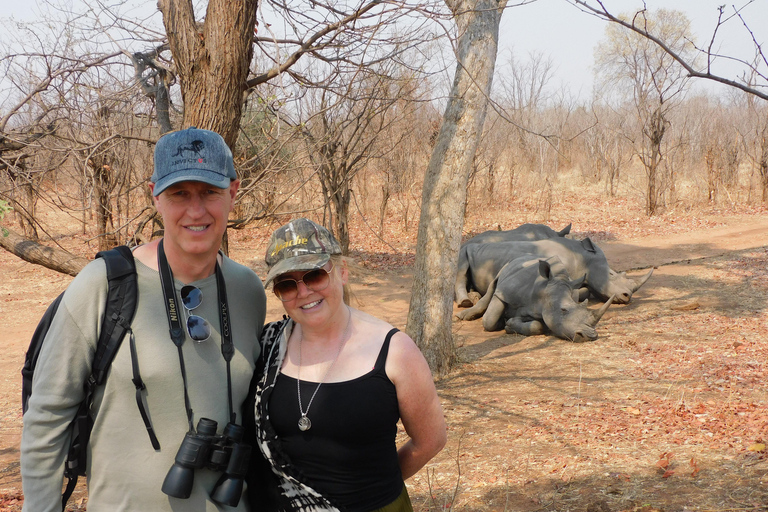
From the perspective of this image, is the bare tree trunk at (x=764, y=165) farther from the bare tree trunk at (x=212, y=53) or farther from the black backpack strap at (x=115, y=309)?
the black backpack strap at (x=115, y=309)

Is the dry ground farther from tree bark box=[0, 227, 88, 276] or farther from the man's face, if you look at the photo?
the man's face

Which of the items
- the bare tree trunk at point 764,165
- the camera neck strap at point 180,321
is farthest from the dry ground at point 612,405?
the bare tree trunk at point 764,165

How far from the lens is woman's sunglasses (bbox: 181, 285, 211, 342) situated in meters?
2.17

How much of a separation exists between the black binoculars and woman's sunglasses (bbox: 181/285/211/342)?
0.27 metres

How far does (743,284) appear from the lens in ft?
36.7

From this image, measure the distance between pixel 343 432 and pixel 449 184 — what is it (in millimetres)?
5435

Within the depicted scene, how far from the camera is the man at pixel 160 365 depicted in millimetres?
2021

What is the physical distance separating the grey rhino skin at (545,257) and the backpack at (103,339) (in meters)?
9.53

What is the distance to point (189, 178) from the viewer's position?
2131mm

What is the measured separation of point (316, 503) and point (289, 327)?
61 cm

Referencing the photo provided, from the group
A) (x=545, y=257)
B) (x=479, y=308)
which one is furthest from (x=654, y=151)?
(x=479, y=308)

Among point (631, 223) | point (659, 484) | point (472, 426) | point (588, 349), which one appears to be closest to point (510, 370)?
point (588, 349)

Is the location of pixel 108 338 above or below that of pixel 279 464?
above

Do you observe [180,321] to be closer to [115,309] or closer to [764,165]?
[115,309]
